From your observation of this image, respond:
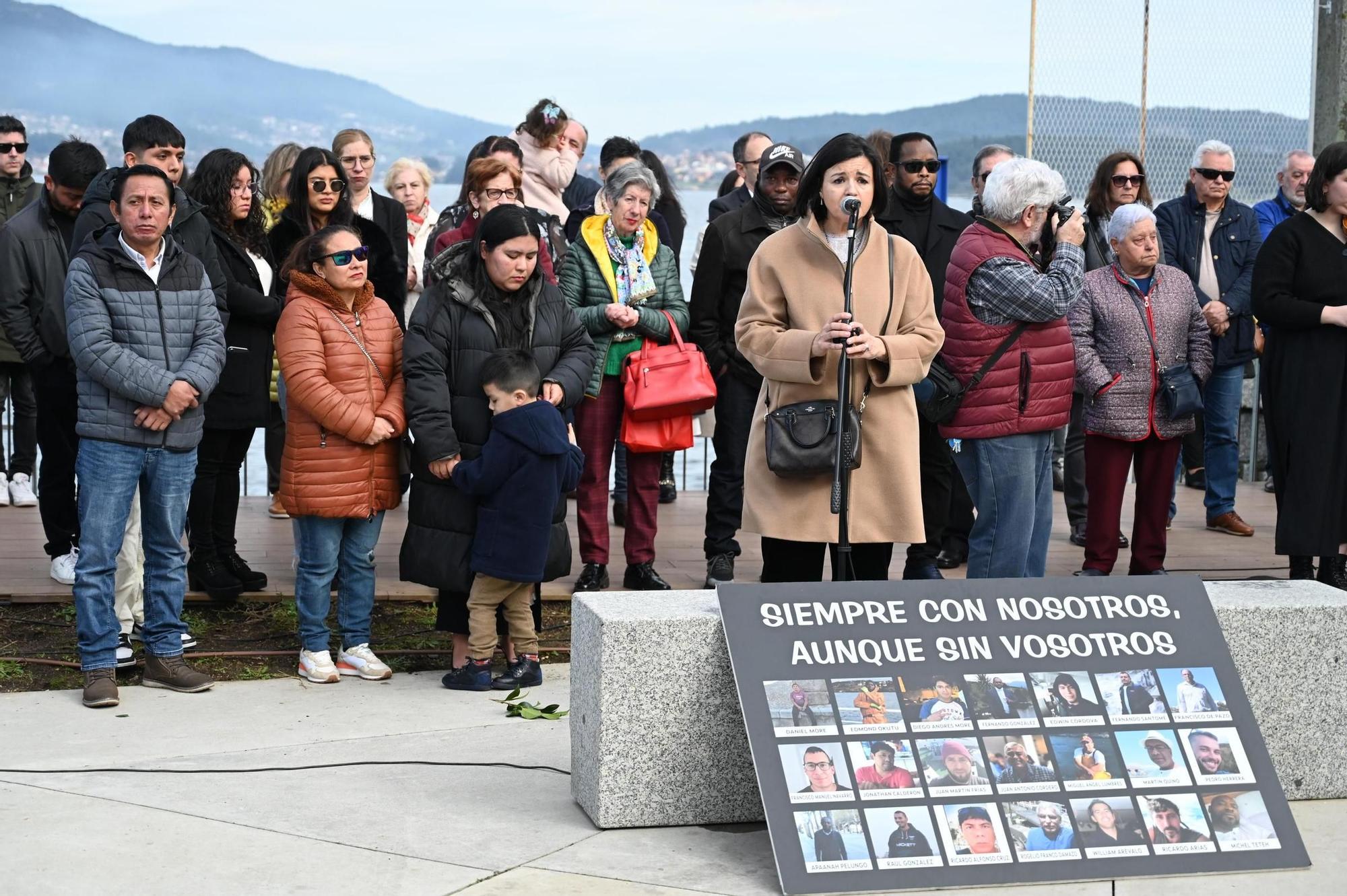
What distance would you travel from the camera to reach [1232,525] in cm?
927

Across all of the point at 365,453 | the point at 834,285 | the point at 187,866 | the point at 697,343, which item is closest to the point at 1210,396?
the point at 697,343

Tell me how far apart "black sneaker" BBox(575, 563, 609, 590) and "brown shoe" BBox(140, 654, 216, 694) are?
188 centimetres

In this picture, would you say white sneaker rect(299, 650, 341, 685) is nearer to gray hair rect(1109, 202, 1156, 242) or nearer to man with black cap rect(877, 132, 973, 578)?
man with black cap rect(877, 132, 973, 578)

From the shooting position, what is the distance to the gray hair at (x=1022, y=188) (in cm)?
594

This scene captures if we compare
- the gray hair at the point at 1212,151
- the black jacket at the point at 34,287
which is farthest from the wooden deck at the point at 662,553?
the gray hair at the point at 1212,151

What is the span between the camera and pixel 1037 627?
4484 millimetres

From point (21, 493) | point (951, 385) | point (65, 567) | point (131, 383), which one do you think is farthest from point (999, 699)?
point (21, 493)

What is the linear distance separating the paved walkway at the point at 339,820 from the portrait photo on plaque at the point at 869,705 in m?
0.43

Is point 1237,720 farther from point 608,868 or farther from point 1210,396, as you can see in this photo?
point 1210,396

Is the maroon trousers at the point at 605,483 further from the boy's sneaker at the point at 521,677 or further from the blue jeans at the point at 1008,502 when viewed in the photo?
the blue jeans at the point at 1008,502

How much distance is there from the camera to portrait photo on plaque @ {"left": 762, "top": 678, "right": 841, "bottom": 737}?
4.20 metres

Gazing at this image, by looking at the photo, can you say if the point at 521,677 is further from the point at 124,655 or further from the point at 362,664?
the point at 124,655

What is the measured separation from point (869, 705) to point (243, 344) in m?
3.94

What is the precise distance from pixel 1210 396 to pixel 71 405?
5.96m
